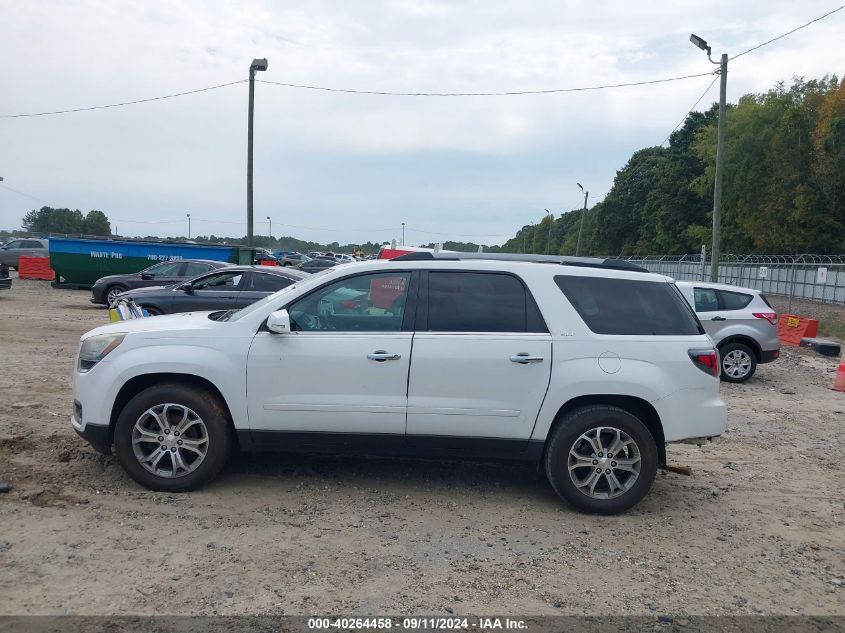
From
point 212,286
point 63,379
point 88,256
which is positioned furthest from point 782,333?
point 88,256

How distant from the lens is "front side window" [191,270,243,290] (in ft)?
42.9

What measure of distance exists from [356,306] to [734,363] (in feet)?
28.5

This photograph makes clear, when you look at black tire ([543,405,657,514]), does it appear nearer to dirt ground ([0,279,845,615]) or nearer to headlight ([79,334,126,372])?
dirt ground ([0,279,845,615])

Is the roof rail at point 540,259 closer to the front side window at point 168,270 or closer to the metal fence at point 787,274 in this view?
the front side window at point 168,270

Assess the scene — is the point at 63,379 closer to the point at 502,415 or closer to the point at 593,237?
the point at 502,415

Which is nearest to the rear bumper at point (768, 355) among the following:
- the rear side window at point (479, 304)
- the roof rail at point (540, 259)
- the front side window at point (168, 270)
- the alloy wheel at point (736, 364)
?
the alloy wheel at point (736, 364)

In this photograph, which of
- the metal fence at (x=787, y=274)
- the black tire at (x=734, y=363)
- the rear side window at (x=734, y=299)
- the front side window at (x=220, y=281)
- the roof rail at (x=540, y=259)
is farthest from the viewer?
the metal fence at (x=787, y=274)

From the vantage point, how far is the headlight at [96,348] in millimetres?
5422

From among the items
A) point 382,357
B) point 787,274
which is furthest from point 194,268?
point 787,274

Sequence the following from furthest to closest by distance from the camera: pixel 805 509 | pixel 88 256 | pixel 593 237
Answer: pixel 593 237
pixel 88 256
pixel 805 509

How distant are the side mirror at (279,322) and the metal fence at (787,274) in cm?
2156

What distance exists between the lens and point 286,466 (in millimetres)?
6062

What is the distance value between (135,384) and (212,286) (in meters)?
7.95

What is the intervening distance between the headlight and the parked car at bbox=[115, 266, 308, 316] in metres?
7.11
